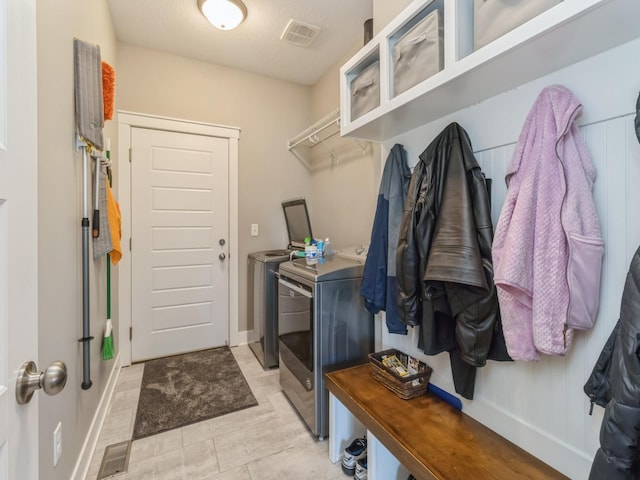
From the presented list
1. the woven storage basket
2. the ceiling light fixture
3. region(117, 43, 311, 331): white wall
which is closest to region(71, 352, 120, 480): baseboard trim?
region(117, 43, 311, 331): white wall

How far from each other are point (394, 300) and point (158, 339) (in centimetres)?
240

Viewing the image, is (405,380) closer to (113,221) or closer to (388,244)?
(388,244)

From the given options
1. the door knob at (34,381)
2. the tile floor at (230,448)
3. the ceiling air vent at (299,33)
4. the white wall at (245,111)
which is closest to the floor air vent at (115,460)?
the tile floor at (230,448)

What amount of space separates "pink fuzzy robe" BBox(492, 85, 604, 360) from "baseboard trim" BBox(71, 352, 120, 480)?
78.1 inches

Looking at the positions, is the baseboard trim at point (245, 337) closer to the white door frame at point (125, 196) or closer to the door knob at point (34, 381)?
the white door frame at point (125, 196)

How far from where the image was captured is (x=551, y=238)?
884 millimetres

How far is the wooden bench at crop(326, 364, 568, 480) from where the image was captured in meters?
0.98

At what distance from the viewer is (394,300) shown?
4.98 ft

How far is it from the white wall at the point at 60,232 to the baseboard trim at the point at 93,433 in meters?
0.05

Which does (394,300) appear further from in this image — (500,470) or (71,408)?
(71,408)

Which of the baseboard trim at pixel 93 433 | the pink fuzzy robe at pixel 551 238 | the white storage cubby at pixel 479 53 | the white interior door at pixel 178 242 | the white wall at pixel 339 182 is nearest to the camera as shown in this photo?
the white storage cubby at pixel 479 53

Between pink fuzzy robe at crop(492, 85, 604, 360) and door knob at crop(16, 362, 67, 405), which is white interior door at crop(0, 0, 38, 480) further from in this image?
pink fuzzy robe at crop(492, 85, 604, 360)

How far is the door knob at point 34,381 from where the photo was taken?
565 millimetres

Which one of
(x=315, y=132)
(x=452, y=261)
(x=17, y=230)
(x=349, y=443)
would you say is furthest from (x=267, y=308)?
(x=17, y=230)
